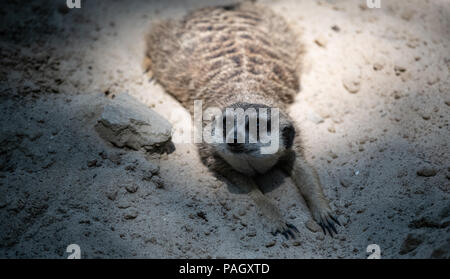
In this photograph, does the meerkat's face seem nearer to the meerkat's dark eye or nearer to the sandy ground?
the meerkat's dark eye

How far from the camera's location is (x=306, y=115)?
7.72 ft

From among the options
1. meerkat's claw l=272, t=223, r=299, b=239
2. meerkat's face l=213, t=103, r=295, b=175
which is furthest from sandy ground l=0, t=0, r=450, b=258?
meerkat's face l=213, t=103, r=295, b=175

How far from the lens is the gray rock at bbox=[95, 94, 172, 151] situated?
194 centimetres

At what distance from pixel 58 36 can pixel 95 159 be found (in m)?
1.22

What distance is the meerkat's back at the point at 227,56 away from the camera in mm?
2207

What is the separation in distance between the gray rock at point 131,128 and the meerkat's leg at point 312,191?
72cm

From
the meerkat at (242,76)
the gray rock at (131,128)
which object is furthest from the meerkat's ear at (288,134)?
the gray rock at (131,128)

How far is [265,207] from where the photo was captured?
74.0 inches

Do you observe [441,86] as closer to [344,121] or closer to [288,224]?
[344,121]

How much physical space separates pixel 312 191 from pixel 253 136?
1.49ft

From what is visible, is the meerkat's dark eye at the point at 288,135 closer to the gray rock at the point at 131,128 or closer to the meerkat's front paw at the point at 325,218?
the meerkat's front paw at the point at 325,218

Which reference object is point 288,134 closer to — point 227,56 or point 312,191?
point 312,191
